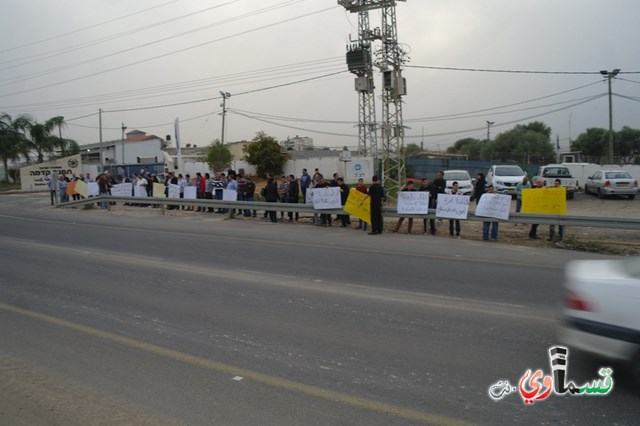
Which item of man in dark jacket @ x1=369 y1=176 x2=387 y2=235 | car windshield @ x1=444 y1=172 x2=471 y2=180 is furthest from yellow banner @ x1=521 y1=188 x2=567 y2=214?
car windshield @ x1=444 y1=172 x2=471 y2=180

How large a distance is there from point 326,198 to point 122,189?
46.6 feet

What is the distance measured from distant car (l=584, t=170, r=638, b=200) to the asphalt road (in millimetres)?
18145

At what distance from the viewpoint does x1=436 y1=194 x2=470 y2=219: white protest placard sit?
15.0 meters

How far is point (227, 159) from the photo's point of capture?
184ft

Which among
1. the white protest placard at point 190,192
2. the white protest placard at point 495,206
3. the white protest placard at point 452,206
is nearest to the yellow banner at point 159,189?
the white protest placard at point 190,192

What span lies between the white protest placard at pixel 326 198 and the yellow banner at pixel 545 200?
579 cm

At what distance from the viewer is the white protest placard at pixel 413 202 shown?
621 inches

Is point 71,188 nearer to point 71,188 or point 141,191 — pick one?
point 71,188

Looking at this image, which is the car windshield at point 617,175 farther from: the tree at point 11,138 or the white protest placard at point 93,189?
the tree at point 11,138

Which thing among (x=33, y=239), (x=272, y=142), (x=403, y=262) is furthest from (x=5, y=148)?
(x=403, y=262)

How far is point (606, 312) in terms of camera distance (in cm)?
440

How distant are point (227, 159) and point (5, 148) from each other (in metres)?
22.6

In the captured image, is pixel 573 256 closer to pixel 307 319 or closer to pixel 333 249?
pixel 333 249

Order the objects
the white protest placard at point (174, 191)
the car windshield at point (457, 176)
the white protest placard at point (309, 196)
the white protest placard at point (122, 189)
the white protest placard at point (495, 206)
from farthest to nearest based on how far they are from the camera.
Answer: the car windshield at point (457, 176)
the white protest placard at point (122, 189)
the white protest placard at point (174, 191)
the white protest placard at point (309, 196)
the white protest placard at point (495, 206)
